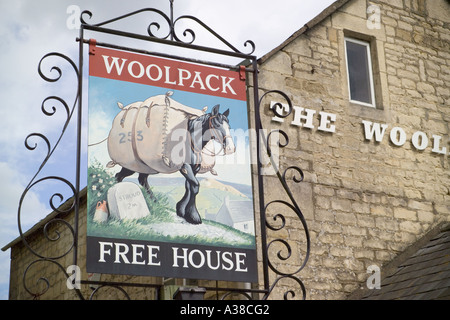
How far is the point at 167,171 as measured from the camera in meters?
6.21

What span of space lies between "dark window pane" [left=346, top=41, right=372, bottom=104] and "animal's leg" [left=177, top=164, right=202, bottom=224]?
335 centimetres

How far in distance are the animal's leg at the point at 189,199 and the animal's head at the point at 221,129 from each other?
393mm

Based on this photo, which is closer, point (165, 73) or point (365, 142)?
point (165, 73)

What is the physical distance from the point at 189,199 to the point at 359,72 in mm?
3811

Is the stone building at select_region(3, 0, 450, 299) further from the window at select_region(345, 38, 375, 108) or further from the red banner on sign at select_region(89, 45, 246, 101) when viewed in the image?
the red banner on sign at select_region(89, 45, 246, 101)

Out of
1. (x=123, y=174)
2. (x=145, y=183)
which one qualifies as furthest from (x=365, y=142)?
(x=123, y=174)

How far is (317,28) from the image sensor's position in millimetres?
8812

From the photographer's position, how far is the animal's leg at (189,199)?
614 cm

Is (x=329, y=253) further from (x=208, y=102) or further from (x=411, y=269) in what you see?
(x=208, y=102)

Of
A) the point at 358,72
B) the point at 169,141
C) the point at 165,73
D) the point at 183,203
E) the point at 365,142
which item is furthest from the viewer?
the point at 358,72

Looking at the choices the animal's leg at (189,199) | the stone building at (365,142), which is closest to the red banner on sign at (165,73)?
the animal's leg at (189,199)

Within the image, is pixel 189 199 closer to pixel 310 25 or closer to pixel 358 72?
pixel 310 25

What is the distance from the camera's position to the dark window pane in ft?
29.6
